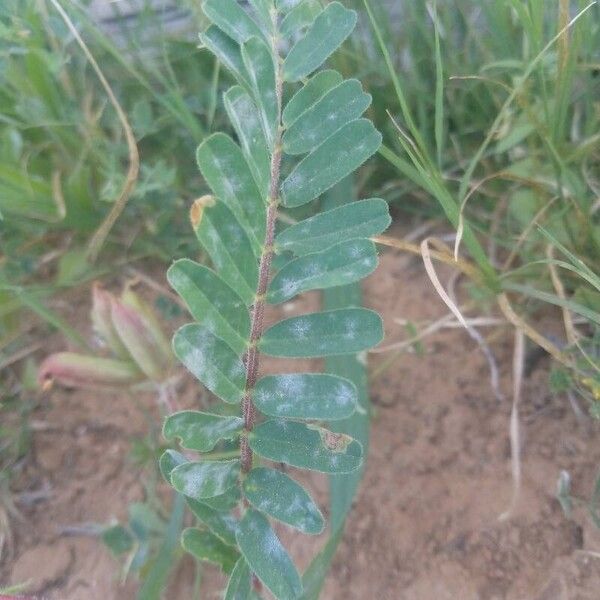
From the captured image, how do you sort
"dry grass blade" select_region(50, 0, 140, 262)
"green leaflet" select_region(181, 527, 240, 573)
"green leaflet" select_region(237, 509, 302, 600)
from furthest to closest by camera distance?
"dry grass blade" select_region(50, 0, 140, 262) < "green leaflet" select_region(181, 527, 240, 573) < "green leaflet" select_region(237, 509, 302, 600)

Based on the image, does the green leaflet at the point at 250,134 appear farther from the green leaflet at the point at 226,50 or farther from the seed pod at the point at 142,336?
the seed pod at the point at 142,336

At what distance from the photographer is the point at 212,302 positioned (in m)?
0.79

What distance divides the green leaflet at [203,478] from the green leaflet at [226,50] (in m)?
0.39

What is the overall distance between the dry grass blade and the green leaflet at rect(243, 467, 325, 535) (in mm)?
526

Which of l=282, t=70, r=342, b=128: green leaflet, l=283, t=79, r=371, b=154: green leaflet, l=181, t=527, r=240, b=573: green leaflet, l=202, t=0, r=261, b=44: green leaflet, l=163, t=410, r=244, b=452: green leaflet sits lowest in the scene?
l=181, t=527, r=240, b=573: green leaflet

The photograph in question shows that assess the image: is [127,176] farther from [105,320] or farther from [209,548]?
[209,548]

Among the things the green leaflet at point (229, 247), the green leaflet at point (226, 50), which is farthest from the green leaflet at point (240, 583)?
the green leaflet at point (226, 50)

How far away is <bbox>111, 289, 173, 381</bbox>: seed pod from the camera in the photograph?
114 centimetres

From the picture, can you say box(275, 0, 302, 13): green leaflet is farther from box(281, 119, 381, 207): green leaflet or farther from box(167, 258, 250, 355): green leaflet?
box(167, 258, 250, 355): green leaflet

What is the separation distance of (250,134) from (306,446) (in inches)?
12.2

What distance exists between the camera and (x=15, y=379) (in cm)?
133

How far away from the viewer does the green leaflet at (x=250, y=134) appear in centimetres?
83

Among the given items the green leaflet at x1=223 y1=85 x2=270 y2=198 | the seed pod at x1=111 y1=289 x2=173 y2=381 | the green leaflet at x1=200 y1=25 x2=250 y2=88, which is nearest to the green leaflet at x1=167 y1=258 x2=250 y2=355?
the green leaflet at x1=223 y1=85 x2=270 y2=198

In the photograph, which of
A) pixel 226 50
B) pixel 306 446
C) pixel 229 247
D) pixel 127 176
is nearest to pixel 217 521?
pixel 306 446
